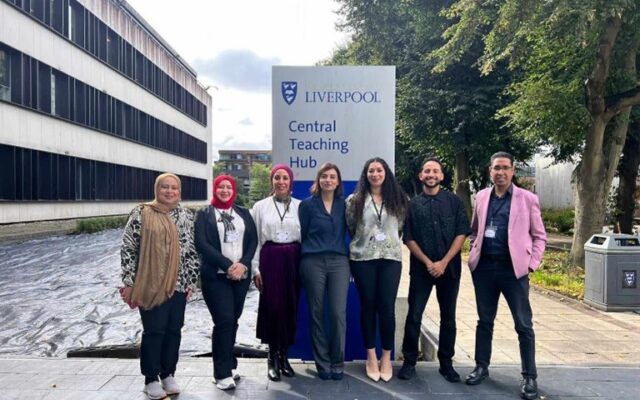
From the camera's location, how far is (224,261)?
13.7 feet

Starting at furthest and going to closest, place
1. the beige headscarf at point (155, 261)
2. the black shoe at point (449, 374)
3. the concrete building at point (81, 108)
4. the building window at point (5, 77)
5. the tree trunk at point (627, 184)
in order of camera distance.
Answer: the concrete building at point (81, 108), the building window at point (5, 77), the tree trunk at point (627, 184), the black shoe at point (449, 374), the beige headscarf at point (155, 261)

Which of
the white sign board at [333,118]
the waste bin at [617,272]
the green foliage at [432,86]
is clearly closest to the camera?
the white sign board at [333,118]

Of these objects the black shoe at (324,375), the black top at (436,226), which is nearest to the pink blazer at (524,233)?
the black top at (436,226)

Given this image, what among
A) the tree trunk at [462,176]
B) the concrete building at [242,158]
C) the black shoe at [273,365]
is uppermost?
the concrete building at [242,158]

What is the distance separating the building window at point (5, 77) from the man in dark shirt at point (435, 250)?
1870 cm

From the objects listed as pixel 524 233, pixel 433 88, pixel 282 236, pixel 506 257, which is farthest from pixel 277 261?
pixel 433 88

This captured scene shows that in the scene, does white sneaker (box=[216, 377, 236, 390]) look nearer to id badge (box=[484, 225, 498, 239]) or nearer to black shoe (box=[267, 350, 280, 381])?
black shoe (box=[267, 350, 280, 381])

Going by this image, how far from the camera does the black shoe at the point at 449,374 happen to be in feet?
14.8

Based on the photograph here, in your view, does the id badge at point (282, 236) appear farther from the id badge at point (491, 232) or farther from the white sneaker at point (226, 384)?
the id badge at point (491, 232)

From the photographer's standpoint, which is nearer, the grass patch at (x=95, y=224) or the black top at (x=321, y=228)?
the black top at (x=321, y=228)

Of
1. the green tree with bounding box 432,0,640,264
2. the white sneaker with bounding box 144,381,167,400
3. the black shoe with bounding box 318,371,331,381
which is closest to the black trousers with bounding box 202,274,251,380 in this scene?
the white sneaker with bounding box 144,381,167,400

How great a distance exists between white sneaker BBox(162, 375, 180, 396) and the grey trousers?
1.19 m

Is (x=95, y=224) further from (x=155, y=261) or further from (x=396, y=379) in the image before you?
(x=396, y=379)

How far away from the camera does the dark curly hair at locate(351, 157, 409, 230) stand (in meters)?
4.43
